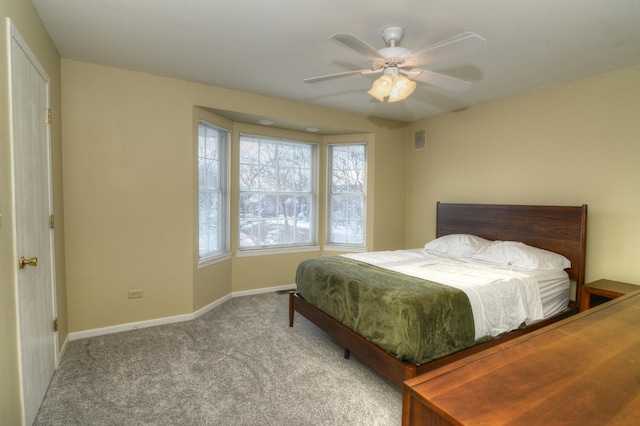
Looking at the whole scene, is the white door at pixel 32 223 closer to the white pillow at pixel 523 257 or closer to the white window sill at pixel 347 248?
the white window sill at pixel 347 248

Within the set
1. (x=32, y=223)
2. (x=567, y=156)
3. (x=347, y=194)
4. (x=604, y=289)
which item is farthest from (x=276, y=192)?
(x=604, y=289)

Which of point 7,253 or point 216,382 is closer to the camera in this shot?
point 7,253

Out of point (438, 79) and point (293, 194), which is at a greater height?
point (438, 79)

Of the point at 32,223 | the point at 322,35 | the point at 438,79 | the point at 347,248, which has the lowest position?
the point at 347,248

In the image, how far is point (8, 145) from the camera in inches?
60.2

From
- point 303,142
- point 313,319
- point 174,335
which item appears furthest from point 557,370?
point 303,142

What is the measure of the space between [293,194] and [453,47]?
10.0ft

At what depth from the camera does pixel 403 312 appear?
6.29 ft

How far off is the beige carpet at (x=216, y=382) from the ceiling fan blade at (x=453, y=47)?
7.25 feet

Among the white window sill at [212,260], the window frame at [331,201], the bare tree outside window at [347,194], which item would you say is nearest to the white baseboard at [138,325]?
the white window sill at [212,260]

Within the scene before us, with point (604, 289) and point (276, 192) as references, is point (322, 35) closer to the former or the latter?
point (276, 192)

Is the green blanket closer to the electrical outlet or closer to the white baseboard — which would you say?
the white baseboard

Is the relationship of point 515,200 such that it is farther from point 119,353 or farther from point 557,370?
point 119,353

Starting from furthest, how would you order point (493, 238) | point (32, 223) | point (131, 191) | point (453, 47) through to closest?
point (493, 238) < point (131, 191) < point (32, 223) < point (453, 47)
